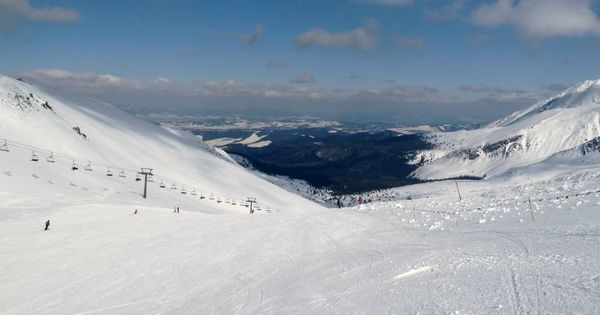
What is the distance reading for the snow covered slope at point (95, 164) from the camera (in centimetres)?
5247

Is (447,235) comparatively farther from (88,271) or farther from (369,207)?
(88,271)

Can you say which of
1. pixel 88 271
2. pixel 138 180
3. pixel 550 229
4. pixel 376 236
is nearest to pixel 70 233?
pixel 88 271

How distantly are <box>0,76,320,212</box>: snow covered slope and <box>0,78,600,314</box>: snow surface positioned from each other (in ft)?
28.8

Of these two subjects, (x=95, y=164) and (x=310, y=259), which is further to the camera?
(x=95, y=164)

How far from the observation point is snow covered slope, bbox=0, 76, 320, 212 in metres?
52.5

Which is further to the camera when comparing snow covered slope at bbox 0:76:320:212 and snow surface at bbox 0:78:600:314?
snow covered slope at bbox 0:76:320:212

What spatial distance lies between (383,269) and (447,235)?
6.84 metres

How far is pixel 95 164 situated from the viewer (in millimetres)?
84938

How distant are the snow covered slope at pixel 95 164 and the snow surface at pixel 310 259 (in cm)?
877

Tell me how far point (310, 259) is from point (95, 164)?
72.9m

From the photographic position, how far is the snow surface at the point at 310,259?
46.1ft

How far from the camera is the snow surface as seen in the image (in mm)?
14062

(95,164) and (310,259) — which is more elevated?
(95,164)

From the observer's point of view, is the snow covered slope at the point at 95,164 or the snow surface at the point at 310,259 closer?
the snow surface at the point at 310,259
